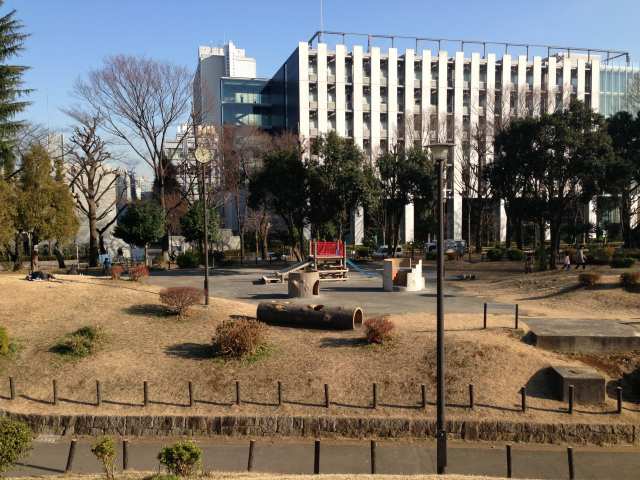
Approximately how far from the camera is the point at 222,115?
67500 mm

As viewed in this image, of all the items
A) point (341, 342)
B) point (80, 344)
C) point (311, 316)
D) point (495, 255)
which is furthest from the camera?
point (495, 255)

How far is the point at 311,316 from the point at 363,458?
583 centimetres

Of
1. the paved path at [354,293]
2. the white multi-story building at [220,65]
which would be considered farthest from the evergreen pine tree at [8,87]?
the white multi-story building at [220,65]

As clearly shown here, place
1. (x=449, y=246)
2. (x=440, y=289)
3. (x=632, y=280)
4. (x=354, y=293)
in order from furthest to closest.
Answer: (x=449, y=246)
(x=354, y=293)
(x=632, y=280)
(x=440, y=289)

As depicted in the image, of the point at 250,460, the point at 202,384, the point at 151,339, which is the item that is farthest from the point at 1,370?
the point at 250,460

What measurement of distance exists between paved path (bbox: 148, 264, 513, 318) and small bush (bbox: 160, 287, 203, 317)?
5.36 meters

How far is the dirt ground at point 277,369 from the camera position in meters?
11.7

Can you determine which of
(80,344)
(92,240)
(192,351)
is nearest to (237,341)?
(192,351)

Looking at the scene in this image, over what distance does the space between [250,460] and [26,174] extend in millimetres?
21858

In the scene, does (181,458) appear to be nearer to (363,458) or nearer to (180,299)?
(363,458)

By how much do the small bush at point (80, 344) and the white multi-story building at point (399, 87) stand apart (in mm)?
45631

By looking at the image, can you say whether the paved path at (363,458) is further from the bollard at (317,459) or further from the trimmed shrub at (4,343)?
the trimmed shrub at (4,343)

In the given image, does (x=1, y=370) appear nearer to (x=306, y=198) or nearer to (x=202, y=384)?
(x=202, y=384)

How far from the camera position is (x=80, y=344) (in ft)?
46.2
